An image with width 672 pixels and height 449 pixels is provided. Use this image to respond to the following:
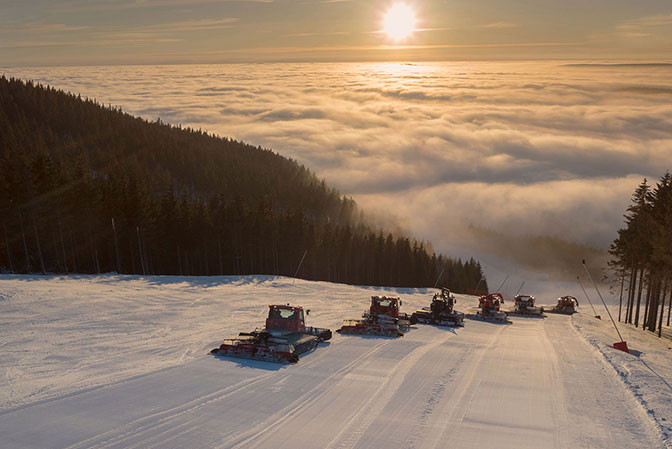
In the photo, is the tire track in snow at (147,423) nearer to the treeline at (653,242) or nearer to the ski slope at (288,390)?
the ski slope at (288,390)

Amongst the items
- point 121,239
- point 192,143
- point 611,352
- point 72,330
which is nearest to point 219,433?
point 72,330

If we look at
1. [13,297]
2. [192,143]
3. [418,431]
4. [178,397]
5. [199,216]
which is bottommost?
[418,431]

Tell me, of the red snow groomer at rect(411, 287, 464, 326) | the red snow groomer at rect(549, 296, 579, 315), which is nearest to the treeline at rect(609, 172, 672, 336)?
the red snow groomer at rect(549, 296, 579, 315)

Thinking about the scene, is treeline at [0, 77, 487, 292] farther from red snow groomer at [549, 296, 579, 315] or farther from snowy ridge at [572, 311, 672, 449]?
snowy ridge at [572, 311, 672, 449]

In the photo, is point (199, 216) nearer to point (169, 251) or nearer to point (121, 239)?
point (169, 251)

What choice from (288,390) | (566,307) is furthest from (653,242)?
(288,390)

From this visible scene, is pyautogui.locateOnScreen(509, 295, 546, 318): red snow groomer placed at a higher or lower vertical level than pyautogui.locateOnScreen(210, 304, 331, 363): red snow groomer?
lower
